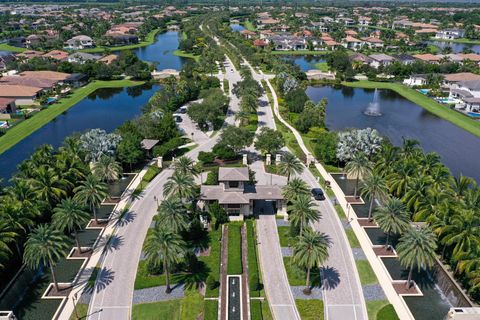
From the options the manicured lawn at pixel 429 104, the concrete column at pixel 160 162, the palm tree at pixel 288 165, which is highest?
the palm tree at pixel 288 165

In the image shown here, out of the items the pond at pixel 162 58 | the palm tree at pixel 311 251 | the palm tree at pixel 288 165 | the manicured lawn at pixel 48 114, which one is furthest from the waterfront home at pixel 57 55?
the palm tree at pixel 311 251

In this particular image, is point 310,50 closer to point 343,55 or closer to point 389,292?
point 343,55

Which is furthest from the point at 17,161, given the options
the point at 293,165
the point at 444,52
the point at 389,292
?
the point at 444,52

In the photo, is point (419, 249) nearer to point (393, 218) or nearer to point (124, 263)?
point (393, 218)

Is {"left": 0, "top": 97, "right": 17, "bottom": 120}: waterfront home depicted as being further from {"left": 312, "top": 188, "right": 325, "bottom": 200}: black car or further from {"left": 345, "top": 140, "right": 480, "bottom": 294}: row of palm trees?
{"left": 345, "top": 140, "right": 480, "bottom": 294}: row of palm trees

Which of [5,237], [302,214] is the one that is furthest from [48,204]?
[302,214]

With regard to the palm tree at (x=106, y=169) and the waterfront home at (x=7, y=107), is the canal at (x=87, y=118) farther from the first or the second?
the palm tree at (x=106, y=169)

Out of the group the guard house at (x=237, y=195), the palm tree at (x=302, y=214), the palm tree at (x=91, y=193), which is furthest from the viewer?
the guard house at (x=237, y=195)
